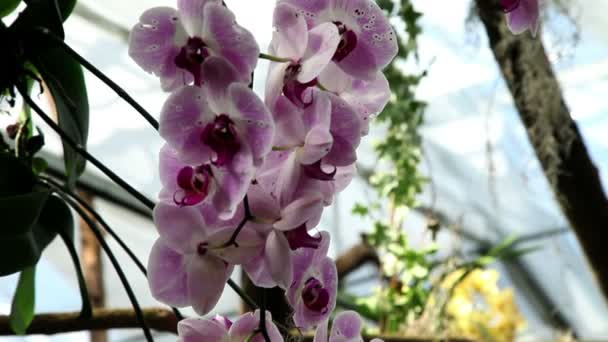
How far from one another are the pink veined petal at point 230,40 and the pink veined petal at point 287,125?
1.1 inches

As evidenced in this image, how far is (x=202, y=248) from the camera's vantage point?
0.37m

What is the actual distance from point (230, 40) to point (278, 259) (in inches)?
3.6

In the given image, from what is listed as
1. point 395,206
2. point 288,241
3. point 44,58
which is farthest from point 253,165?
point 395,206

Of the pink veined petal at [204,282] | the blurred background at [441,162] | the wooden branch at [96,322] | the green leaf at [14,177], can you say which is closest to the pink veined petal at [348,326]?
the pink veined petal at [204,282]

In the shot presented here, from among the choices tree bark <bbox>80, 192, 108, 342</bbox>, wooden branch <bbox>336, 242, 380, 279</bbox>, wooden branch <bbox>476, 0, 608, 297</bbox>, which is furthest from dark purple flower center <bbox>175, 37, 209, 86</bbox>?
tree bark <bbox>80, 192, 108, 342</bbox>

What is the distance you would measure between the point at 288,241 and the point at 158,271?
0.06 meters

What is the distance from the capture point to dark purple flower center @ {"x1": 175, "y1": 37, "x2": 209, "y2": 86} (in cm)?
35

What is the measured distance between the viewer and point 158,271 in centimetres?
38

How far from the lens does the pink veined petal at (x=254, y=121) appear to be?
1.11 feet

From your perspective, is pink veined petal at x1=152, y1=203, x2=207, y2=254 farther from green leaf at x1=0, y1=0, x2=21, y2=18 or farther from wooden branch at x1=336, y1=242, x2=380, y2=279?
wooden branch at x1=336, y1=242, x2=380, y2=279

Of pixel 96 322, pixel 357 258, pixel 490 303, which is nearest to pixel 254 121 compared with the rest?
pixel 96 322

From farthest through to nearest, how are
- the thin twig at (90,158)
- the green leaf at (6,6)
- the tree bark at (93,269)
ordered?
the tree bark at (93,269) → the green leaf at (6,6) → the thin twig at (90,158)

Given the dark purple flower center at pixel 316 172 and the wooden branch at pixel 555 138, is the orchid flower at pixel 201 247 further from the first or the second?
the wooden branch at pixel 555 138

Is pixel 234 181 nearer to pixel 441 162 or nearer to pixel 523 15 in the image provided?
pixel 523 15
